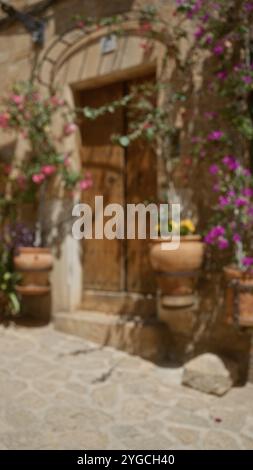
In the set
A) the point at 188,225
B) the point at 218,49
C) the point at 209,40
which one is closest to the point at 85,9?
the point at 209,40

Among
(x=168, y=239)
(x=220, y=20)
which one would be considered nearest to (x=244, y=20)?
(x=220, y=20)

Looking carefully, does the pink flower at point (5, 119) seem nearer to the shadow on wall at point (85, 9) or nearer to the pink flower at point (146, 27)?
the shadow on wall at point (85, 9)

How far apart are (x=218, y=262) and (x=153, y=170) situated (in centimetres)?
130

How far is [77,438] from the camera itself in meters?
2.46

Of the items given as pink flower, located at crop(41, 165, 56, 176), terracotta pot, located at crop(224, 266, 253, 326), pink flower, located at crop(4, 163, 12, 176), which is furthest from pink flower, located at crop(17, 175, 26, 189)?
terracotta pot, located at crop(224, 266, 253, 326)

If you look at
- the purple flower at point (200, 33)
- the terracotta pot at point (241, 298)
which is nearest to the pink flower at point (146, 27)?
the purple flower at point (200, 33)

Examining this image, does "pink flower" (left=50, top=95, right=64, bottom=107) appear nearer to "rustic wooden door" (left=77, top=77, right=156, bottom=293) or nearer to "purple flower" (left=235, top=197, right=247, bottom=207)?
"rustic wooden door" (left=77, top=77, right=156, bottom=293)

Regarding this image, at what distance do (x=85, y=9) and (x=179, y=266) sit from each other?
10.6 ft

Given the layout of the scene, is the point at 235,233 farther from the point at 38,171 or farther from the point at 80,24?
the point at 80,24

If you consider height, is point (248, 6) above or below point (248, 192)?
above

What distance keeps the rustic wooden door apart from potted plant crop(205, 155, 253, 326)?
969 millimetres

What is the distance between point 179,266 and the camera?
131 inches

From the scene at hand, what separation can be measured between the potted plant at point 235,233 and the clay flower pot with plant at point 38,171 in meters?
1.61

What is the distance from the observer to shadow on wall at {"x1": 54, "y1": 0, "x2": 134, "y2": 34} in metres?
4.26
